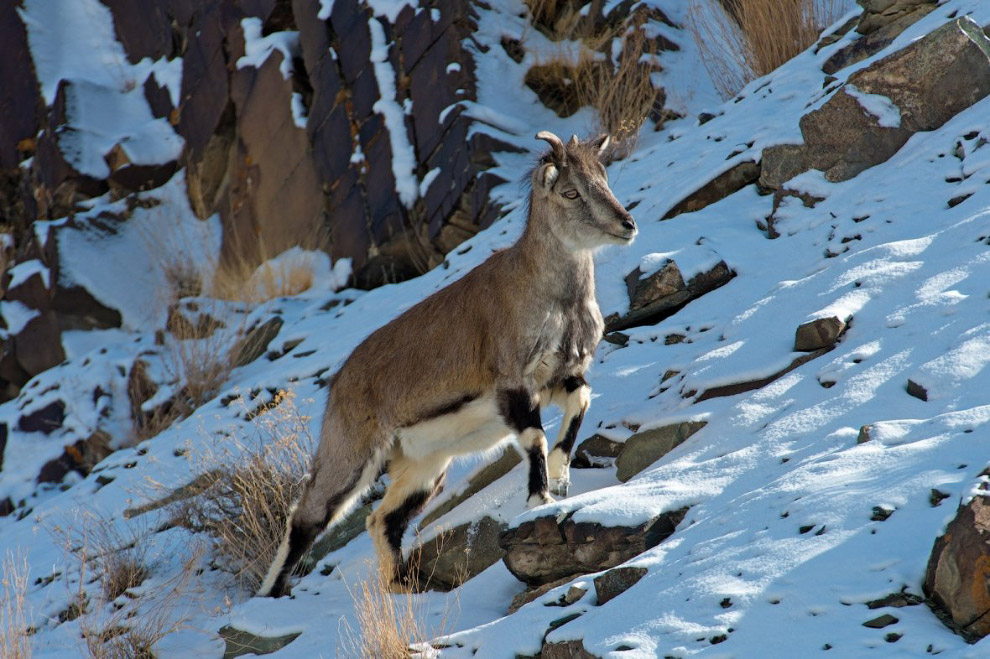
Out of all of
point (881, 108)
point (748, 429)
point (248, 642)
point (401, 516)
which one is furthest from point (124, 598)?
point (881, 108)

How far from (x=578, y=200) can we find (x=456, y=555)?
7.69 ft

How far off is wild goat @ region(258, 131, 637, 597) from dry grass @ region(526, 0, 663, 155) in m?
5.78

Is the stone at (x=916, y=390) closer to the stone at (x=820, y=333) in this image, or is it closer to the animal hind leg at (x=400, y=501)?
the stone at (x=820, y=333)

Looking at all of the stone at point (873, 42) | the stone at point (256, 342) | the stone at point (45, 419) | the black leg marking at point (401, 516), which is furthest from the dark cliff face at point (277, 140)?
the black leg marking at point (401, 516)

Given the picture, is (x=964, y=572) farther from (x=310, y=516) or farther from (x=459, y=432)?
(x=310, y=516)

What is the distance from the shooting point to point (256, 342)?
42.3ft

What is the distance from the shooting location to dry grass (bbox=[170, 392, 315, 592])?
775cm

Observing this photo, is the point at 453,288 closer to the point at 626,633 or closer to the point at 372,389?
the point at 372,389

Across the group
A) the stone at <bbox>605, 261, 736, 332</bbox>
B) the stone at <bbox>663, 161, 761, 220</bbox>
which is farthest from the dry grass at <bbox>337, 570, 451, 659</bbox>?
the stone at <bbox>663, 161, 761, 220</bbox>

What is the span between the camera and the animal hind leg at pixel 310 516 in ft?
23.2

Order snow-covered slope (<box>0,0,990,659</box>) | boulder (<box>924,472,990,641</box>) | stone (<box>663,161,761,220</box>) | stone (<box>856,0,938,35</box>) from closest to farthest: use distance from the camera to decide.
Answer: boulder (<box>924,472,990,641</box>) < snow-covered slope (<box>0,0,990,659</box>) < stone (<box>663,161,761,220</box>) < stone (<box>856,0,938,35</box>)

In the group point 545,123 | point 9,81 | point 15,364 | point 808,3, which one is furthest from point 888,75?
point 9,81

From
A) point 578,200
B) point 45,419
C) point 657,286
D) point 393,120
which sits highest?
point 393,120

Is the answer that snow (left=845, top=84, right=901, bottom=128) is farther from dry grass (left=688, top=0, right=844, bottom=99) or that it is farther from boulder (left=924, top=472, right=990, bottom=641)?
boulder (left=924, top=472, right=990, bottom=641)
